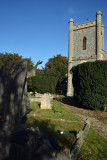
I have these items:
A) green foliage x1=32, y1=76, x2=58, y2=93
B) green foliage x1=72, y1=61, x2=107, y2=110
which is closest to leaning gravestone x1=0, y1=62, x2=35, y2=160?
green foliage x1=72, y1=61, x2=107, y2=110

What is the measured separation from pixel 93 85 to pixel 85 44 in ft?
58.4

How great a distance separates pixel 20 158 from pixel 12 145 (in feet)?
1.17

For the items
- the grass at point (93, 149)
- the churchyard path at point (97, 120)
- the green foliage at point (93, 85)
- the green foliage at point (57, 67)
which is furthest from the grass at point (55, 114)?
the green foliage at point (57, 67)

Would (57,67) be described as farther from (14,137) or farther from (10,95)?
(14,137)

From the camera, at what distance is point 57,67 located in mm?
43188

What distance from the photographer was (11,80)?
4.13 m

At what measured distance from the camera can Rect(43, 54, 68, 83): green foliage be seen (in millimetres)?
40166

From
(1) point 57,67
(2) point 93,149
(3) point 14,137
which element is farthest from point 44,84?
(3) point 14,137

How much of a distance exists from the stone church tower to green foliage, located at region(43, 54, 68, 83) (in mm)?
11278

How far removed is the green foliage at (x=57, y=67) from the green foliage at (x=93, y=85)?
958 inches

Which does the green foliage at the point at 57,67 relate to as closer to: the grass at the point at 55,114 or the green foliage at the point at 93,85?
the green foliage at the point at 93,85

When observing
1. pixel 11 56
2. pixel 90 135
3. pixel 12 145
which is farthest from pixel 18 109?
pixel 11 56

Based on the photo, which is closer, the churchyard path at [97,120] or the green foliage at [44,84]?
the churchyard path at [97,120]

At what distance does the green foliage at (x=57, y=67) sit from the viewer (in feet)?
132
